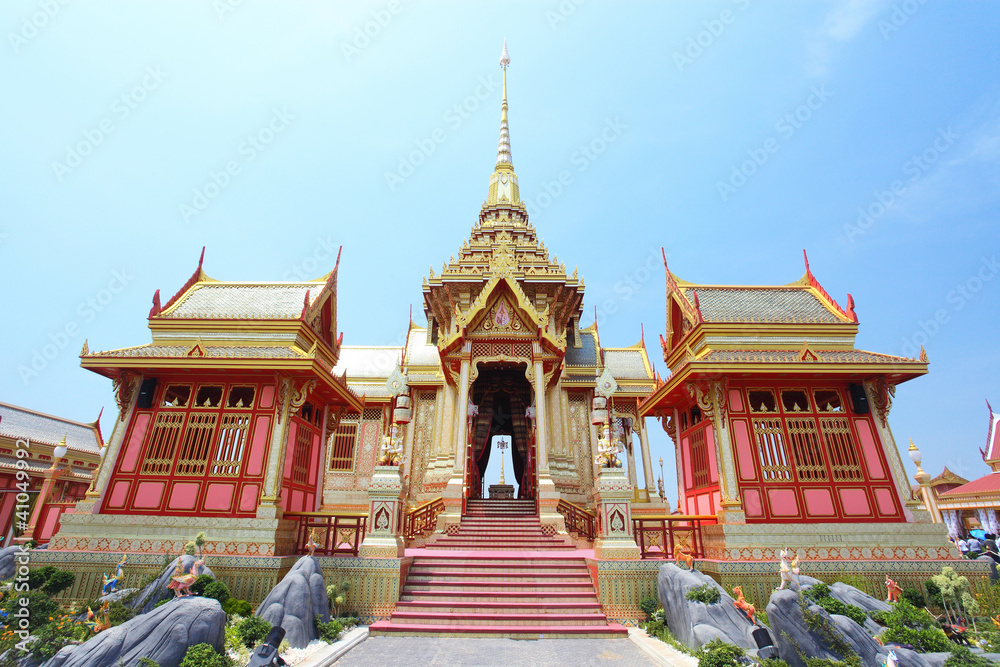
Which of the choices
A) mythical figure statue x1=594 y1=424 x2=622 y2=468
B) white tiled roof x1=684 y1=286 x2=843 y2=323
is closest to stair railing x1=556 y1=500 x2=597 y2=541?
mythical figure statue x1=594 y1=424 x2=622 y2=468

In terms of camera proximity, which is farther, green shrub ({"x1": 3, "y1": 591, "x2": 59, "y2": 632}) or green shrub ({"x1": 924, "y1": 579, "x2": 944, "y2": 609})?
green shrub ({"x1": 924, "y1": 579, "x2": 944, "y2": 609})

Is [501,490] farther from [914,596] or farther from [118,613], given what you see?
[118,613]

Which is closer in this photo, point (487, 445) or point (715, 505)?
point (715, 505)

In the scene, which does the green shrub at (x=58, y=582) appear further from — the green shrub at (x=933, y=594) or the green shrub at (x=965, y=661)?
the green shrub at (x=933, y=594)

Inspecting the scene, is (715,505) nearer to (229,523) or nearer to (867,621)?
(867,621)

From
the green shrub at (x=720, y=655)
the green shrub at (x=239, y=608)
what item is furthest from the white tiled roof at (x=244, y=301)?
the green shrub at (x=720, y=655)

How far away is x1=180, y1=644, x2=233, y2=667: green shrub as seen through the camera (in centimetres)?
491

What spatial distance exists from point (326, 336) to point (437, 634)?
9.01m

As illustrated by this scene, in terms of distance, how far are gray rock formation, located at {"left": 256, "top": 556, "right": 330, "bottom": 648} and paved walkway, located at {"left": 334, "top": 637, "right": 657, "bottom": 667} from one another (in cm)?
83

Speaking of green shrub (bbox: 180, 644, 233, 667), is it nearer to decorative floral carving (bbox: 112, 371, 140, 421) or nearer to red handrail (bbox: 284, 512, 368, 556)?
red handrail (bbox: 284, 512, 368, 556)

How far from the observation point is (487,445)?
1966 cm

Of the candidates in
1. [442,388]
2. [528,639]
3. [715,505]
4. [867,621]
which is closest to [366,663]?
[528,639]

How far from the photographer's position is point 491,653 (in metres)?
6.55

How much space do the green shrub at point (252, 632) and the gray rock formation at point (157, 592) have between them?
1300mm
